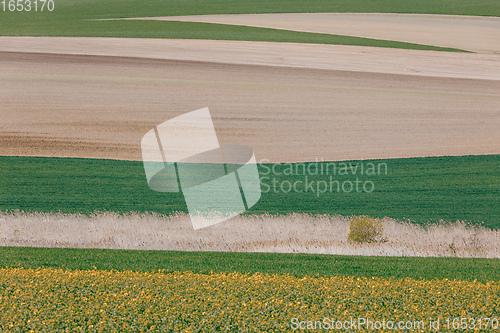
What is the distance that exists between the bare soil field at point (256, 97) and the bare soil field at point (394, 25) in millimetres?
2842

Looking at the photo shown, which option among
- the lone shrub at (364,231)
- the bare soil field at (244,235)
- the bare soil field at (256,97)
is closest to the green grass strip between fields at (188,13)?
Result: the bare soil field at (256,97)

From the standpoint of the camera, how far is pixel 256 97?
22172 mm

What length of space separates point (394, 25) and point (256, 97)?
47.6 feet

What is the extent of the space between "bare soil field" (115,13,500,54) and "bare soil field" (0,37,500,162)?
2.84 metres

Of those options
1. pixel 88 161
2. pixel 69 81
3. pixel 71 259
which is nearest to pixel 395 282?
pixel 71 259

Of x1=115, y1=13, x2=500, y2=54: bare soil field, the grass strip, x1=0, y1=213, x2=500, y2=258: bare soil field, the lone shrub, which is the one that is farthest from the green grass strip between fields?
the grass strip

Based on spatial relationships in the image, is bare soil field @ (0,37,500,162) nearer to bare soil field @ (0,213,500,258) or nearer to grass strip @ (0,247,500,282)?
bare soil field @ (0,213,500,258)

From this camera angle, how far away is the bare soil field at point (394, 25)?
28.8 meters

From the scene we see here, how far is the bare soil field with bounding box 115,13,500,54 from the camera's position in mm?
28828

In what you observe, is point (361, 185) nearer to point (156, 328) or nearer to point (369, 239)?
point (369, 239)

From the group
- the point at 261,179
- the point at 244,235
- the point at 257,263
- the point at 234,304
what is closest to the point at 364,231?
the point at 244,235

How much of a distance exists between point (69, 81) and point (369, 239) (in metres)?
15.7

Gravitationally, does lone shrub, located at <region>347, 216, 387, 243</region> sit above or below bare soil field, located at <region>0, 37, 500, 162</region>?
below

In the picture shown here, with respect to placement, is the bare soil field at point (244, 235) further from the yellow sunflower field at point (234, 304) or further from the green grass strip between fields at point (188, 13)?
the green grass strip between fields at point (188, 13)
